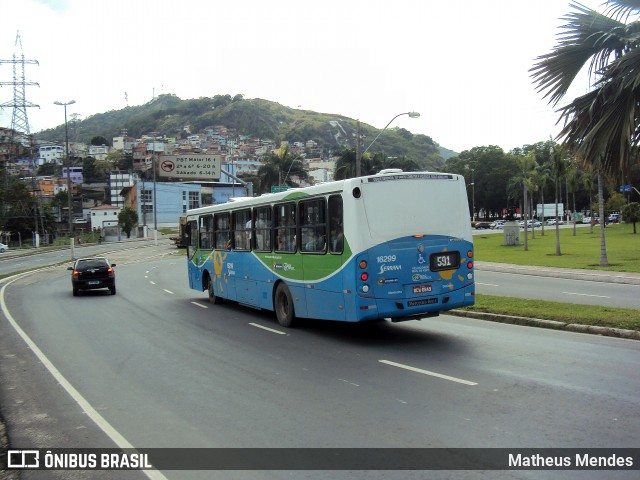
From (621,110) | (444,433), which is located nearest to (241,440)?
(444,433)

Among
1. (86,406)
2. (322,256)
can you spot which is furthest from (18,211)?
(86,406)

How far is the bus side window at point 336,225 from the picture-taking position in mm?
10969

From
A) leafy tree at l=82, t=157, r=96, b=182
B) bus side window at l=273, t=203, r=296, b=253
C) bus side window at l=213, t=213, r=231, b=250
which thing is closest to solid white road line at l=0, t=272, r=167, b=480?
bus side window at l=273, t=203, r=296, b=253

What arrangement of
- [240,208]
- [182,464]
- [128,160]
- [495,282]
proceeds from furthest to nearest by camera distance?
[128,160] → [495,282] → [240,208] → [182,464]

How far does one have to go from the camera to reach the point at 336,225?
11.1 meters

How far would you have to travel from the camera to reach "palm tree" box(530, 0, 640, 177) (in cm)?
865

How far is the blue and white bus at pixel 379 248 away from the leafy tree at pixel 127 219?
86083mm

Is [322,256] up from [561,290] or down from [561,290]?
up

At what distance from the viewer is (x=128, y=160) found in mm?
172125

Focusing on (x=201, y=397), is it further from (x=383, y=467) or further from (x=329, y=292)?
(x=329, y=292)

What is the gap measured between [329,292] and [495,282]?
13.8 metres

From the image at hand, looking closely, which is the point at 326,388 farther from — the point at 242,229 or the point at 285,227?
the point at 242,229

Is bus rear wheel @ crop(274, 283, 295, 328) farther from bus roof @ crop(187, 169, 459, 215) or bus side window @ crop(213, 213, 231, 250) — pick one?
bus side window @ crop(213, 213, 231, 250)

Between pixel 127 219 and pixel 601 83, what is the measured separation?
9159 cm
